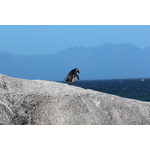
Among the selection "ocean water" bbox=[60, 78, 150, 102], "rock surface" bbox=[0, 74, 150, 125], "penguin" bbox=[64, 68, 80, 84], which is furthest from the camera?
"ocean water" bbox=[60, 78, 150, 102]

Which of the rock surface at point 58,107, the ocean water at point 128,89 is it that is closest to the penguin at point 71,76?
the rock surface at point 58,107

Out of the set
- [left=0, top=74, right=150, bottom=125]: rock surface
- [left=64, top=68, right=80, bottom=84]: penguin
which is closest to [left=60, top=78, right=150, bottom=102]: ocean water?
[left=64, top=68, right=80, bottom=84]: penguin

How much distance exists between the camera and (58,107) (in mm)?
8578

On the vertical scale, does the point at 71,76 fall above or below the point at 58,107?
above

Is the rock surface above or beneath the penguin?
beneath

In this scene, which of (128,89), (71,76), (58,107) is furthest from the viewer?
(128,89)

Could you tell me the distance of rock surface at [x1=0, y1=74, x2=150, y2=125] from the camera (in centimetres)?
818

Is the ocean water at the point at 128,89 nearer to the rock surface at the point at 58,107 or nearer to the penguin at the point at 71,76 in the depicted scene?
the penguin at the point at 71,76

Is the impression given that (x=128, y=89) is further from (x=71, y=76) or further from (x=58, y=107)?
(x=58, y=107)

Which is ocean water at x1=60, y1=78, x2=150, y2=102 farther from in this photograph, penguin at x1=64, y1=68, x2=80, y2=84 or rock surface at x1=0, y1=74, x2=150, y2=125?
rock surface at x1=0, y1=74, x2=150, y2=125

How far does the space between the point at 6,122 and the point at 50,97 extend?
68.7 inches

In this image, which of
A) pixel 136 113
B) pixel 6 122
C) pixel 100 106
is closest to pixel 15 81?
pixel 6 122

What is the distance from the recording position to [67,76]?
11.1 meters

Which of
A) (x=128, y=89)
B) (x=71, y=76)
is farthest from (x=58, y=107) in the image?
(x=128, y=89)
